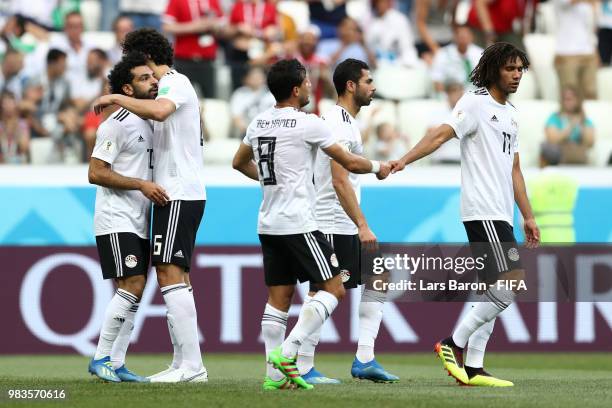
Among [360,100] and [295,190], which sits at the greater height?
[360,100]

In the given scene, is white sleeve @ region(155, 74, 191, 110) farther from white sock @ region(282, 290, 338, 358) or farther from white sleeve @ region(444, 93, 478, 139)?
white sleeve @ region(444, 93, 478, 139)

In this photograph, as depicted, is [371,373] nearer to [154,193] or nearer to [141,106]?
[154,193]

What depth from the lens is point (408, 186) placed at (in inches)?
577

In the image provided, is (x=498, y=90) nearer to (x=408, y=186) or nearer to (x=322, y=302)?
(x=322, y=302)

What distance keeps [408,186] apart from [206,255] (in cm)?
228

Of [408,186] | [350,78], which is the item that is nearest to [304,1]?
[408,186]

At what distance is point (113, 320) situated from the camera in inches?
383

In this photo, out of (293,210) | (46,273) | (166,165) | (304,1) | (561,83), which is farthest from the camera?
(304,1)

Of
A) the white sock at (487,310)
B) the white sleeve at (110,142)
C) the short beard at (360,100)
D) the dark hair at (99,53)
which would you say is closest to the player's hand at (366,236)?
the white sock at (487,310)

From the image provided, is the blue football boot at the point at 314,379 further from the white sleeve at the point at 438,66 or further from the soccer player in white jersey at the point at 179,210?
the white sleeve at the point at 438,66

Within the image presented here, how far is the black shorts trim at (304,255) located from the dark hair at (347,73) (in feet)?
5.00

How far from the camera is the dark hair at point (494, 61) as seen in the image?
31.2 ft

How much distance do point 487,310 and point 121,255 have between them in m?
2.59

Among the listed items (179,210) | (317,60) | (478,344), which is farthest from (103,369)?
(317,60)
